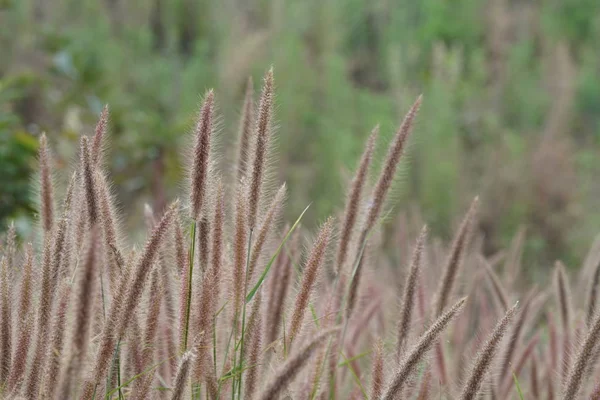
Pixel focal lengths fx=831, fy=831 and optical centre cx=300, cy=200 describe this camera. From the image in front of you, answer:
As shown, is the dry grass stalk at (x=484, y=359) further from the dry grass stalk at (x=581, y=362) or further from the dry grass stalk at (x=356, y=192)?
the dry grass stalk at (x=356, y=192)

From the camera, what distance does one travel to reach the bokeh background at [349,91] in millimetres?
4055

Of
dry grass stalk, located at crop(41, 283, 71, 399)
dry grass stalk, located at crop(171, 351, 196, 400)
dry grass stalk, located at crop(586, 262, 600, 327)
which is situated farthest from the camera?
dry grass stalk, located at crop(586, 262, 600, 327)

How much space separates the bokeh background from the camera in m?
4.05

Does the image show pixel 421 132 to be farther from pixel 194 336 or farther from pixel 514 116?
pixel 194 336

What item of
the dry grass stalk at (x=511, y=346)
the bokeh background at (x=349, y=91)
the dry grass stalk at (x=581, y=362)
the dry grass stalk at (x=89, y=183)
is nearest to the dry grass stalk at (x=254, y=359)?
the dry grass stalk at (x=89, y=183)

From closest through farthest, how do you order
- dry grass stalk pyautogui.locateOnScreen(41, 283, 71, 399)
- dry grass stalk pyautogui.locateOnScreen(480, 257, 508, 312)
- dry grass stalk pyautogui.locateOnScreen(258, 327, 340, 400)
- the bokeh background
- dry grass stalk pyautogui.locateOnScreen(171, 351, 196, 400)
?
dry grass stalk pyautogui.locateOnScreen(258, 327, 340, 400)
dry grass stalk pyautogui.locateOnScreen(171, 351, 196, 400)
dry grass stalk pyautogui.locateOnScreen(41, 283, 71, 399)
dry grass stalk pyautogui.locateOnScreen(480, 257, 508, 312)
the bokeh background

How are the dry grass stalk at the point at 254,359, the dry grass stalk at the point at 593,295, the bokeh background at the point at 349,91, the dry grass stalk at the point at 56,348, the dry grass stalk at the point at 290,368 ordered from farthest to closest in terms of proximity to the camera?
1. the bokeh background at the point at 349,91
2. the dry grass stalk at the point at 593,295
3. the dry grass stalk at the point at 254,359
4. the dry grass stalk at the point at 56,348
5. the dry grass stalk at the point at 290,368

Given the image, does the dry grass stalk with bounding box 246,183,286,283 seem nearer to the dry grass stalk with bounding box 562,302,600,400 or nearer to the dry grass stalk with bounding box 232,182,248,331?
the dry grass stalk with bounding box 232,182,248,331

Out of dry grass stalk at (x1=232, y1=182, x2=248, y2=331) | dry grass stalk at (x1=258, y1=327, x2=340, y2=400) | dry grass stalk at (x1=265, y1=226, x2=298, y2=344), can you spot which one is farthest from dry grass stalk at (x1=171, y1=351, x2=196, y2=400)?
dry grass stalk at (x1=265, y1=226, x2=298, y2=344)

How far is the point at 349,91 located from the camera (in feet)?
17.5

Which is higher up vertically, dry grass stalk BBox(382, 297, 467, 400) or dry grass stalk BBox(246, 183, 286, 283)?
dry grass stalk BBox(246, 183, 286, 283)

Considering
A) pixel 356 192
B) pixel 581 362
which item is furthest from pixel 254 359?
pixel 581 362

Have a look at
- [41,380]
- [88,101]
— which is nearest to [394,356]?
[41,380]

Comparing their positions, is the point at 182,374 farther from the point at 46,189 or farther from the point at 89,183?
the point at 46,189
